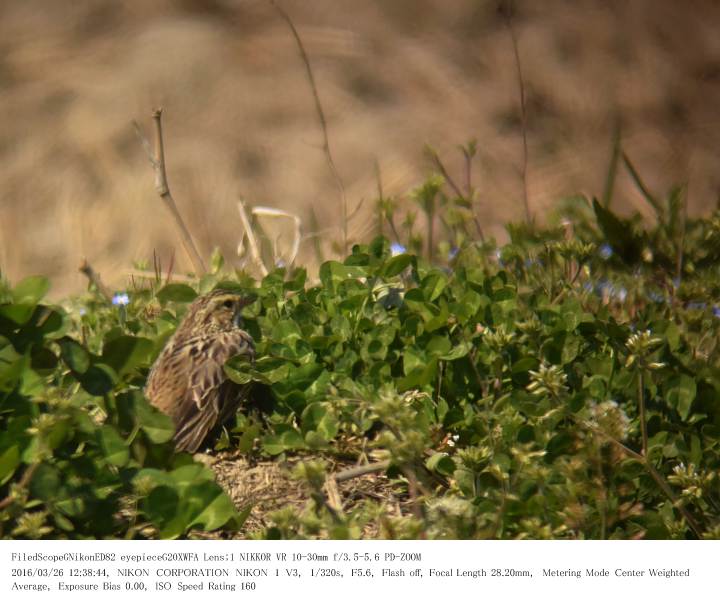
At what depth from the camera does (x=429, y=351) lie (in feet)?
13.5

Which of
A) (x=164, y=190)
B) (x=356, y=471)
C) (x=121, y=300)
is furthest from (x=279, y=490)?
(x=164, y=190)

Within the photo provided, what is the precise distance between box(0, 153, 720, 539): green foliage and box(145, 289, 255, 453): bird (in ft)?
0.29

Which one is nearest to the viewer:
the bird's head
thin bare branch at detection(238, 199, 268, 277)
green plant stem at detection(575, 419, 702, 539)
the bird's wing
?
green plant stem at detection(575, 419, 702, 539)

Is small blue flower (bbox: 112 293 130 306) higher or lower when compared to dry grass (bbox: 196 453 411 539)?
higher

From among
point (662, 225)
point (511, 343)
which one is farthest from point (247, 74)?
point (511, 343)

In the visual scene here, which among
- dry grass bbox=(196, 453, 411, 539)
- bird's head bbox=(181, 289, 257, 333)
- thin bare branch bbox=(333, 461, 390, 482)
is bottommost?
dry grass bbox=(196, 453, 411, 539)

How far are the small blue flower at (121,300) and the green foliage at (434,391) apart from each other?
16 mm

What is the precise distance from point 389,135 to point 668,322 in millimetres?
3093

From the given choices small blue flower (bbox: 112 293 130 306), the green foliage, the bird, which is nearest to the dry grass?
the green foliage

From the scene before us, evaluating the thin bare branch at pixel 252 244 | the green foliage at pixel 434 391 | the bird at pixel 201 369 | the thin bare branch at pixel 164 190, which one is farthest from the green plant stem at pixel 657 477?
the thin bare branch at pixel 164 190

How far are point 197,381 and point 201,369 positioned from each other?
0.08 meters

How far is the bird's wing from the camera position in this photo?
4047 mm

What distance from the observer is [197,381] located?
13.9 feet

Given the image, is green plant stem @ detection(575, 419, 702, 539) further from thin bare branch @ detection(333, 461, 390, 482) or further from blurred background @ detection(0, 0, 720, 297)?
blurred background @ detection(0, 0, 720, 297)
